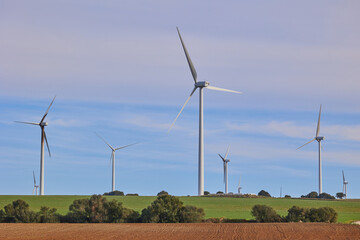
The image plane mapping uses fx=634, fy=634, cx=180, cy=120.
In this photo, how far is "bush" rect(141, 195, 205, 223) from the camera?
71.1 metres

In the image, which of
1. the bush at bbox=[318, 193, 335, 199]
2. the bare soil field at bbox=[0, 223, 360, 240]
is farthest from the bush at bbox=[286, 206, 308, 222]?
the bush at bbox=[318, 193, 335, 199]

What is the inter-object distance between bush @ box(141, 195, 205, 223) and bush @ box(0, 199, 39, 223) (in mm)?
12524

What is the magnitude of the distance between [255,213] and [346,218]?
13.7 metres

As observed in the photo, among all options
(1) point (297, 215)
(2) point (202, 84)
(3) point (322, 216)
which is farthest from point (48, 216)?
(2) point (202, 84)

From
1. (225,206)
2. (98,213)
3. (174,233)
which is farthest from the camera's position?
(225,206)

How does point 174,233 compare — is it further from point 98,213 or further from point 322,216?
point 322,216

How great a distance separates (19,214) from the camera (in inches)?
2837

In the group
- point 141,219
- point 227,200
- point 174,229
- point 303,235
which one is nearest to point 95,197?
point 141,219

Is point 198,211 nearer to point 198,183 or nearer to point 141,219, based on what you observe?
point 141,219

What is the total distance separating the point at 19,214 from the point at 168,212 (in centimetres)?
1695

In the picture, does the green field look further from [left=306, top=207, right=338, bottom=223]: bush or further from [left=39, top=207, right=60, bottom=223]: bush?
[left=39, top=207, right=60, bottom=223]: bush

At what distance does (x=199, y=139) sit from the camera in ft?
335

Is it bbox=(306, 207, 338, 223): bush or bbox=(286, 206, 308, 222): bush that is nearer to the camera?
bbox=(286, 206, 308, 222): bush

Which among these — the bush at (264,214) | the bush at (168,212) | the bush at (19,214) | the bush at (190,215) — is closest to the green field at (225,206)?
the bush at (264,214)
